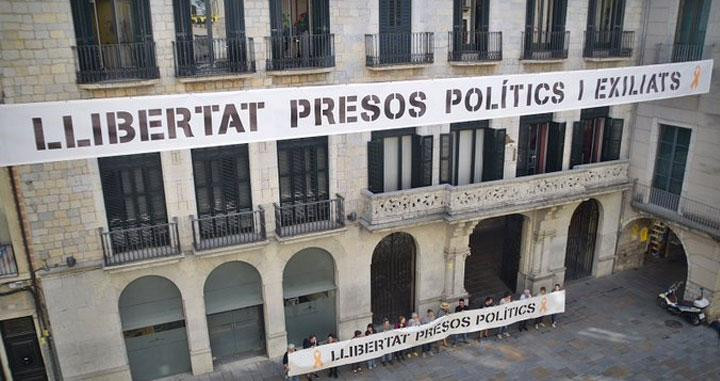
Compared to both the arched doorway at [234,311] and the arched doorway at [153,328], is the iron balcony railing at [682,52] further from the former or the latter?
the arched doorway at [153,328]

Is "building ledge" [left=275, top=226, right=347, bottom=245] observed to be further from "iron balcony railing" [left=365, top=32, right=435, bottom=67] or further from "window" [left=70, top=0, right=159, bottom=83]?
"window" [left=70, top=0, right=159, bottom=83]

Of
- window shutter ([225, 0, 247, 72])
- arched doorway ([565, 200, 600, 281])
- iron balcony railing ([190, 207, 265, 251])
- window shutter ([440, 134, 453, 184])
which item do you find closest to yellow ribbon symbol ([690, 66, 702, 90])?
arched doorway ([565, 200, 600, 281])

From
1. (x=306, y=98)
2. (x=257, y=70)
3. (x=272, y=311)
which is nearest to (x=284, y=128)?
(x=306, y=98)

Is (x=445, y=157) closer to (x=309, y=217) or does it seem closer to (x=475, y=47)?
(x=475, y=47)

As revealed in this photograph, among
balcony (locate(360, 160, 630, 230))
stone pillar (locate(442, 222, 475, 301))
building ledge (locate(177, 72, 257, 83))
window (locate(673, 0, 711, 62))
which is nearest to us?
building ledge (locate(177, 72, 257, 83))

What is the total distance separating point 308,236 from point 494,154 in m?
8.92

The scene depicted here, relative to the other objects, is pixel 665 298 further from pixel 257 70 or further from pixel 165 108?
pixel 165 108

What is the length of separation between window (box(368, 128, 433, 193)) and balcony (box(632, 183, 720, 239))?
1148cm

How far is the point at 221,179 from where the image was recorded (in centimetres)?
2117

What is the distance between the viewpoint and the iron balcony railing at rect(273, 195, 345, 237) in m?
21.9

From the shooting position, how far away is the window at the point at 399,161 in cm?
2299

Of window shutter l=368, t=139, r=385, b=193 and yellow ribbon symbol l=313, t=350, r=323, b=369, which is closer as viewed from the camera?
yellow ribbon symbol l=313, t=350, r=323, b=369

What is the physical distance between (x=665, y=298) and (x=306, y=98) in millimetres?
21833

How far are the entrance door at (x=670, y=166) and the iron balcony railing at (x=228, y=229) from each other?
61.3 ft
